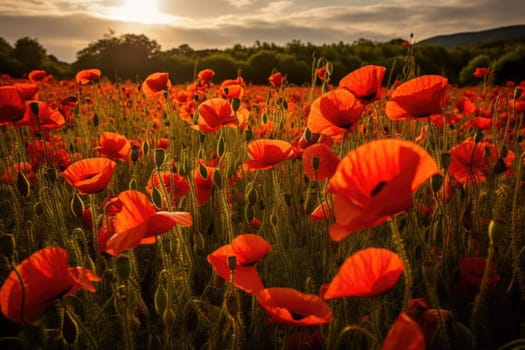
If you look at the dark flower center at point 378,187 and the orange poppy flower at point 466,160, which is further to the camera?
the orange poppy flower at point 466,160

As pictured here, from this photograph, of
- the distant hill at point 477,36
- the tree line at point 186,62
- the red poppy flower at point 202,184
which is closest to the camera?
the red poppy flower at point 202,184

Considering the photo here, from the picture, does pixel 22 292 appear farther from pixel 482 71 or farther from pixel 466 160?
pixel 482 71

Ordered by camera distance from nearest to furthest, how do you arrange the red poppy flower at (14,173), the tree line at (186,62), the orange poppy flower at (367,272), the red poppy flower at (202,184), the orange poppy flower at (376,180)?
1. the orange poppy flower at (376,180)
2. the orange poppy flower at (367,272)
3. the red poppy flower at (202,184)
4. the red poppy flower at (14,173)
5. the tree line at (186,62)

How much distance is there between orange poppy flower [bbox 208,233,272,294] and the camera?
110 centimetres

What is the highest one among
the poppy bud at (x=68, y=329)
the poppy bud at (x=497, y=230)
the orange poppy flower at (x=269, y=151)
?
the orange poppy flower at (x=269, y=151)

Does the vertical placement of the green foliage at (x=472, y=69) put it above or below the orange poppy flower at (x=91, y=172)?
above

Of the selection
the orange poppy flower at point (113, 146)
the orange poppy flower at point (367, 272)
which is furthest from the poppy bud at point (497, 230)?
the orange poppy flower at point (113, 146)

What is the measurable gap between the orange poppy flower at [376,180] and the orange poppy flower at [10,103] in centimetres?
148

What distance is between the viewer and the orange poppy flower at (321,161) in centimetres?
132

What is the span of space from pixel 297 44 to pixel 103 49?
8110 mm

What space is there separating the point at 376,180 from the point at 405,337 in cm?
27

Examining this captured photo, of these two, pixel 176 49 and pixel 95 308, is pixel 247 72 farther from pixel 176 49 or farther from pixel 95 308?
pixel 95 308

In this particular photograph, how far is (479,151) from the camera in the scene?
1.79 metres

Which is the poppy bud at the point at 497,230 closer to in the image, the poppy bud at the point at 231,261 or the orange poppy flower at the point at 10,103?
the poppy bud at the point at 231,261
